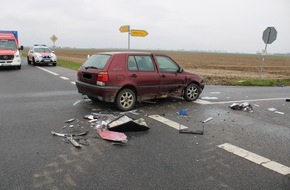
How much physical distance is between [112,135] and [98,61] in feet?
10.4

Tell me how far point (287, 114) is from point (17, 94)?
8.92 m

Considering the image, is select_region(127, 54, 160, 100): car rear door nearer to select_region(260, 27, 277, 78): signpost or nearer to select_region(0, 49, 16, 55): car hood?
select_region(260, 27, 277, 78): signpost

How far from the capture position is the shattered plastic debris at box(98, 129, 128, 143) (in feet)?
18.1

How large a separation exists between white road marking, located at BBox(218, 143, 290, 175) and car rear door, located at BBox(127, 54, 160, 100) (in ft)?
11.4

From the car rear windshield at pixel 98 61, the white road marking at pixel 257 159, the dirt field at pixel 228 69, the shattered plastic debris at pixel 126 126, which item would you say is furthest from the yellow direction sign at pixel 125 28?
the white road marking at pixel 257 159

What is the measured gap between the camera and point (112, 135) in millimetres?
5777

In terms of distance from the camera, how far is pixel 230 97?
11.2 meters

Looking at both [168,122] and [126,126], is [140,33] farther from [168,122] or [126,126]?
[126,126]

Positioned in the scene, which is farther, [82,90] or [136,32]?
[136,32]

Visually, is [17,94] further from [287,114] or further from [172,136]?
[287,114]

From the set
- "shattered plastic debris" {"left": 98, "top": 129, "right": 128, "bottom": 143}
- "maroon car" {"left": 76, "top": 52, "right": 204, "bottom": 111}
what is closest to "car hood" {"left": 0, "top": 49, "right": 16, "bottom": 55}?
"maroon car" {"left": 76, "top": 52, "right": 204, "bottom": 111}

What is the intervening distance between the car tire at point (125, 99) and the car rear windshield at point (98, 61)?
2.98 ft

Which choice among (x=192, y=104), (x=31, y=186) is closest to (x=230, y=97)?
(x=192, y=104)

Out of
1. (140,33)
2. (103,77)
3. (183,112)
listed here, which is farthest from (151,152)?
(140,33)
